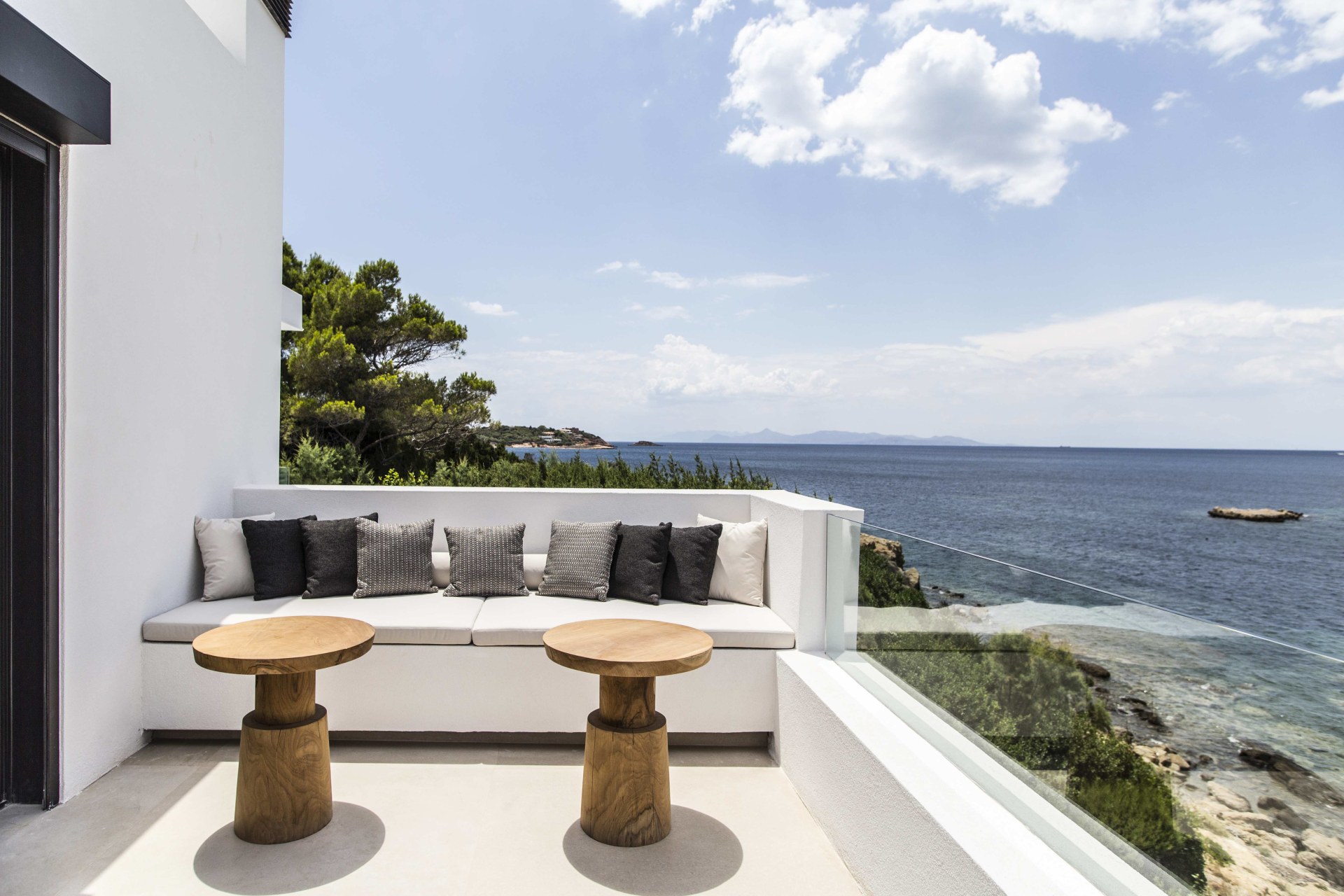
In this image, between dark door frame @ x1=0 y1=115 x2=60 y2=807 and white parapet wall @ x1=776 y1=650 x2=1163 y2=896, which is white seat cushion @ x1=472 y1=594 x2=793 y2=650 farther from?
dark door frame @ x1=0 y1=115 x2=60 y2=807

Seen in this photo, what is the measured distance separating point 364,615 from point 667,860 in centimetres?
176

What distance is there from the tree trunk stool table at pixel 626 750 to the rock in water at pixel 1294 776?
143 centimetres

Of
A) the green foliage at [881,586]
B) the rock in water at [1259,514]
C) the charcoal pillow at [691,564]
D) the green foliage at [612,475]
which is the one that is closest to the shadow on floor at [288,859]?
the charcoal pillow at [691,564]

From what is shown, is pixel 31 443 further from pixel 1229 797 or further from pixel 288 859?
pixel 1229 797

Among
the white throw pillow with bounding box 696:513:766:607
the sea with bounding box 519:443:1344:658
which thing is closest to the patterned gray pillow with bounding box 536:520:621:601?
the white throw pillow with bounding box 696:513:766:607

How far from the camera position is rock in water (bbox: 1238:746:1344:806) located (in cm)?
107

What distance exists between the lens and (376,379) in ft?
37.0

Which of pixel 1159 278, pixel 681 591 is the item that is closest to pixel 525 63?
pixel 681 591

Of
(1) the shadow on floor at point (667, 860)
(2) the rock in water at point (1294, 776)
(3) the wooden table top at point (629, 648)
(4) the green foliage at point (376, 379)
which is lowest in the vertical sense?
→ (1) the shadow on floor at point (667, 860)

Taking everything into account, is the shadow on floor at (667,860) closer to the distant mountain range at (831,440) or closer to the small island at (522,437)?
the small island at (522,437)

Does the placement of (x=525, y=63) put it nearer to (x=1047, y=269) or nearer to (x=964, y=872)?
(x=964, y=872)

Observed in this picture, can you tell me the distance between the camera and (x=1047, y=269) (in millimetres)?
27984

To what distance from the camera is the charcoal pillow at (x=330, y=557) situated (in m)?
3.54

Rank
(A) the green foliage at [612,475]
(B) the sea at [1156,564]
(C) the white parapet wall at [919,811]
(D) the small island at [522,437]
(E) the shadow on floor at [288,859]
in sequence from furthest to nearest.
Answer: (D) the small island at [522,437]
(A) the green foliage at [612,475]
(E) the shadow on floor at [288,859]
(C) the white parapet wall at [919,811]
(B) the sea at [1156,564]
